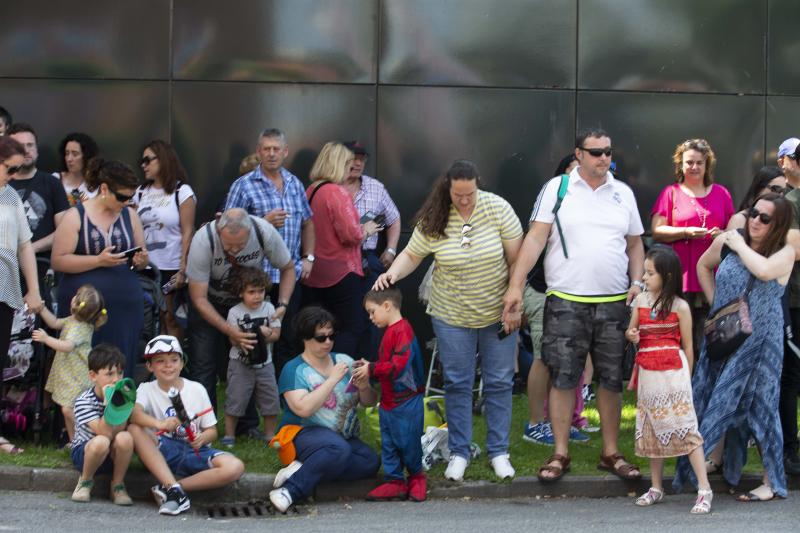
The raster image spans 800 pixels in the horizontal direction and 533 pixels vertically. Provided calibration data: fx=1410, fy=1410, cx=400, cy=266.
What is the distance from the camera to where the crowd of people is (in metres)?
8.41

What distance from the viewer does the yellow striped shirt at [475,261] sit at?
29.0ft

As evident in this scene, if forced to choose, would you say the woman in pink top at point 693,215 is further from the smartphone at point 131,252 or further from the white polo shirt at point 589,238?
the smartphone at point 131,252

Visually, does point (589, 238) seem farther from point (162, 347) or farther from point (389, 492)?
point (162, 347)

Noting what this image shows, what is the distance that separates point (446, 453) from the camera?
9141 mm

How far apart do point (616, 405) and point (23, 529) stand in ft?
12.1

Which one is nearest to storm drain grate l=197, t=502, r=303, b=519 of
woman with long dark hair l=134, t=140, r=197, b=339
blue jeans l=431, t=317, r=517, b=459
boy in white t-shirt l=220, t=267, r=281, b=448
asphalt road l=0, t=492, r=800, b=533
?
asphalt road l=0, t=492, r=800, b=533

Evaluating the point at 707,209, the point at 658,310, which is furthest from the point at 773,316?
the point at 707,209

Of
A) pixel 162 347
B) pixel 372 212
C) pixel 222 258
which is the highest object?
pixel 372 212

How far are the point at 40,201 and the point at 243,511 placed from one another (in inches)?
115

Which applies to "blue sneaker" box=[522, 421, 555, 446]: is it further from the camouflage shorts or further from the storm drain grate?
the storm drain grate

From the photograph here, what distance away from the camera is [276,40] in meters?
12.1

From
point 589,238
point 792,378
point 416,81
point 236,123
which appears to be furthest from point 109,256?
point 792,378

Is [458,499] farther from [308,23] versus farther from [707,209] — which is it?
[308,23]

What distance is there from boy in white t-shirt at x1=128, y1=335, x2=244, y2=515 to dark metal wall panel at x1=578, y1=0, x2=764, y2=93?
5.39 m
